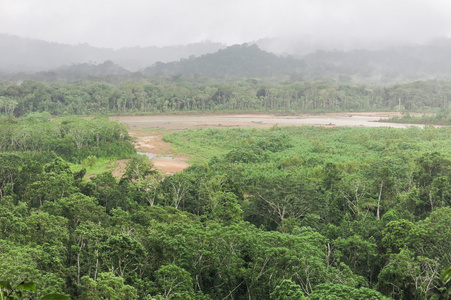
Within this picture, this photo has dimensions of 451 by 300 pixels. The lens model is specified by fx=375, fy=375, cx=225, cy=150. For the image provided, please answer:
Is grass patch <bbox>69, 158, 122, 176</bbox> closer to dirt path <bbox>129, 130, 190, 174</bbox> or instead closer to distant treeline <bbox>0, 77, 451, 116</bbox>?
dirt path <bbox>129, 130, 190, 174</bbox>

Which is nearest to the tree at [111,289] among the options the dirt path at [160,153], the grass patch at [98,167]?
the dirt path at [160,153]

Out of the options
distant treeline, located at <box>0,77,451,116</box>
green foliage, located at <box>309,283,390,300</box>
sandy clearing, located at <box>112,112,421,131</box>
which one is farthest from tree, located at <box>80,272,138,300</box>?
distant treeline, located at <box>0,77,451,116</box>

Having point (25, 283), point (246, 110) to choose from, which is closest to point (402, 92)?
point (246, 110)

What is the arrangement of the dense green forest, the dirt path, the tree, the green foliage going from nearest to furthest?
the green foliage → the tree → the dense green forest → the dirt path

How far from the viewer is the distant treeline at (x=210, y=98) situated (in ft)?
318

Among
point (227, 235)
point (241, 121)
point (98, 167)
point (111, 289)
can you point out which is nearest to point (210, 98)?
point (241, 121)

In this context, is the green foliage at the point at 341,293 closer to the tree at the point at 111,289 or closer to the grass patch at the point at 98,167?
the tree at the point at 111,289

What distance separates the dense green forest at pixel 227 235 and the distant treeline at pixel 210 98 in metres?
75.2

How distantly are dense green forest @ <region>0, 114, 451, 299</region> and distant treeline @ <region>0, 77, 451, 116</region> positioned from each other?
7518 cm

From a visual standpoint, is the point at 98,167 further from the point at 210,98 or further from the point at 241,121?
the point at 210,98

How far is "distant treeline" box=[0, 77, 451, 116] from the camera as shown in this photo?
9688cm

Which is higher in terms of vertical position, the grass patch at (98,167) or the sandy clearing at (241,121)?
the sandy clearing at (241,121)

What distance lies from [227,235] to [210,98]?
345 ft

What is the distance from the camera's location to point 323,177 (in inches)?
1086
